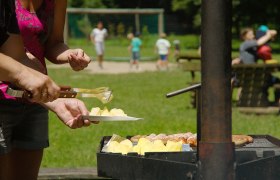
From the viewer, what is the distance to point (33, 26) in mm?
3480

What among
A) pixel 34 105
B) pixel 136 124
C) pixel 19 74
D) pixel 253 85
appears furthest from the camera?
pixel 253 85

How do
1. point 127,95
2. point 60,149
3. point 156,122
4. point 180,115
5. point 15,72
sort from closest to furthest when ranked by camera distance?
point 15,72
point 60,149
point 156,122
point 180,115
point 127,95

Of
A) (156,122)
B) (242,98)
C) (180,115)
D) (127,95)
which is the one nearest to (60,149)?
(156,122)

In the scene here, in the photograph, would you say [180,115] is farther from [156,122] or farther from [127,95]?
[127,95]

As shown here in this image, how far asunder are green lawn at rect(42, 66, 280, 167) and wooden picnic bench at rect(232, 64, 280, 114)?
56cm

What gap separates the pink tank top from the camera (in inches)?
135

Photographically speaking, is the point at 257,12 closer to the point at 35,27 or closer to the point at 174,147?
the point at 35,27

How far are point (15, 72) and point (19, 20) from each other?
0.55 m

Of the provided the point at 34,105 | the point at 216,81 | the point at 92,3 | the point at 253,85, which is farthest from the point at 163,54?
Result: the point at 92,3

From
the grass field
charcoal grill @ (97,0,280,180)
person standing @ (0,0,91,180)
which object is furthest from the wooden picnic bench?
charcoal grill @ (97,0,280,180)

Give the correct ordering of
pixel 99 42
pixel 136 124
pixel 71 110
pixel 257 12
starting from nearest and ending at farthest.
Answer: pixel 71 110, pixel 136 124, pixel 99 42, pixel 257 12

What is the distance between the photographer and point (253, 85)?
1323 cm

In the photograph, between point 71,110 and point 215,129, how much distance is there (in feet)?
2.50

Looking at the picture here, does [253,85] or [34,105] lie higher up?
[253,85]
